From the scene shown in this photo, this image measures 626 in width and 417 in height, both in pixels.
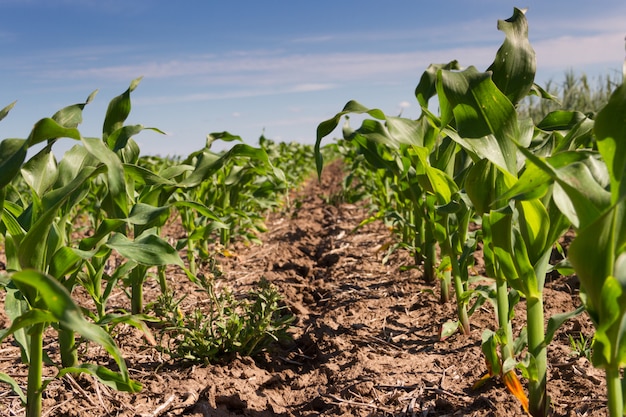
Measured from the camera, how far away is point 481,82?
68.0 inches

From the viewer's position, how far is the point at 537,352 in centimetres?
183

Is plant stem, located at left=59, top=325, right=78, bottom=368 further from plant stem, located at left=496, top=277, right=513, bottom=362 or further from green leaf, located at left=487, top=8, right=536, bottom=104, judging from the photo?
green leaf, located at left=487, top=8, right=536, bottom=104

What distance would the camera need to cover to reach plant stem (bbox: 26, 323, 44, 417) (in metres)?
1.88

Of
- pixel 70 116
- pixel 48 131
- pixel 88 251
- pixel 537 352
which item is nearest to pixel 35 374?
pixel 88 251

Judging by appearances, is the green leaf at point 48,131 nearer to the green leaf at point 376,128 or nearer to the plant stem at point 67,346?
the green leaf at point 376,128

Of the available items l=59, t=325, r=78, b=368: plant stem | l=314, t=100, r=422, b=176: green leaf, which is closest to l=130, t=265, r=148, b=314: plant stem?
l=59, t=325, r=78, b=368: plant stem

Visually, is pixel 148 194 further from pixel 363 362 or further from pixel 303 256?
pixel 303 256

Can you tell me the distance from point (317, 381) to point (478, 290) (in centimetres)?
85

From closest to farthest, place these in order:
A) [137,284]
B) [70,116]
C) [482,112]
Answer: [482,112] < [70,116] < [137,284]

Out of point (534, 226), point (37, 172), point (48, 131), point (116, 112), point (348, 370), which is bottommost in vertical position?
point (348, 370)

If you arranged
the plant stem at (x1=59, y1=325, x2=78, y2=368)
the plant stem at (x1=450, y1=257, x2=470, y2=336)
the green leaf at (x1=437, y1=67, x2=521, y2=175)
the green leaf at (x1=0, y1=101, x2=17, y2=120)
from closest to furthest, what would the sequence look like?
the green leaf at (x1=437, y1=67, x2=521, y2=175)
the green leaf at (x1=0, y1=101, x2=17, y2=120)
the plant stem at (x1=59, y1=325, x2=78, y2=368)
the plant stem at (x1=450, y1=257, x2=470, y2=336)

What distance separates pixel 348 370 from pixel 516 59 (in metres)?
1.51

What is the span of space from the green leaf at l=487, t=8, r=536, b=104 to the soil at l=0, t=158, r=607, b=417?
108 centimetres

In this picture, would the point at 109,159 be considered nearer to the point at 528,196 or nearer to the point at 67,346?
the point at 67,346
